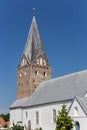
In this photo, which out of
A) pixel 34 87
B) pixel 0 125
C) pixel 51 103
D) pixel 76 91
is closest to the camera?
pixel 76 91

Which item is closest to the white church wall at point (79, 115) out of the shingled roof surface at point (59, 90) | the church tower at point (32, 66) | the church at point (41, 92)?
the church at point (41, 92)

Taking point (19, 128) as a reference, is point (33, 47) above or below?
above

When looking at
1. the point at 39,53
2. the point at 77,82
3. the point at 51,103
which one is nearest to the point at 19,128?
the point at 51,103

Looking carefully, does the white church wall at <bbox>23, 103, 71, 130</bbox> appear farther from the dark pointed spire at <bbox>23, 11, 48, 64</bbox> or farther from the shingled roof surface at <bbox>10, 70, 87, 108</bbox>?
the dark pointed spire at <bbox>23, 11, 48, 64</bbox>

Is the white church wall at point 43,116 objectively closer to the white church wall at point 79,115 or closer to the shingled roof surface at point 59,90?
the shingled roof surface at point 59,90

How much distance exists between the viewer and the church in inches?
1676

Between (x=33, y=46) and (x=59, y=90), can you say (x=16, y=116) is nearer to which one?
(x=59, y=90)

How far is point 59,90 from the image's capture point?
51406 millimetres

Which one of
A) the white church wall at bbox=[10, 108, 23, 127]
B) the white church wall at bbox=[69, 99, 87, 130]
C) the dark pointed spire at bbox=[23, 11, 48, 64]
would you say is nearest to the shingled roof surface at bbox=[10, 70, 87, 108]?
the white church wall at bbox=[10, 108, 23, 127]

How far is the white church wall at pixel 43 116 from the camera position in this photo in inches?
1969

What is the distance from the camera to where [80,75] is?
5050 cm

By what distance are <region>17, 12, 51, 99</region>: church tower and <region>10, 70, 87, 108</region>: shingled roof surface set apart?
6.91ft

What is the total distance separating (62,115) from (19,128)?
19.3 m

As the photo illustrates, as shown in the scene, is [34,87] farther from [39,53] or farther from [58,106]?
[58,106]
